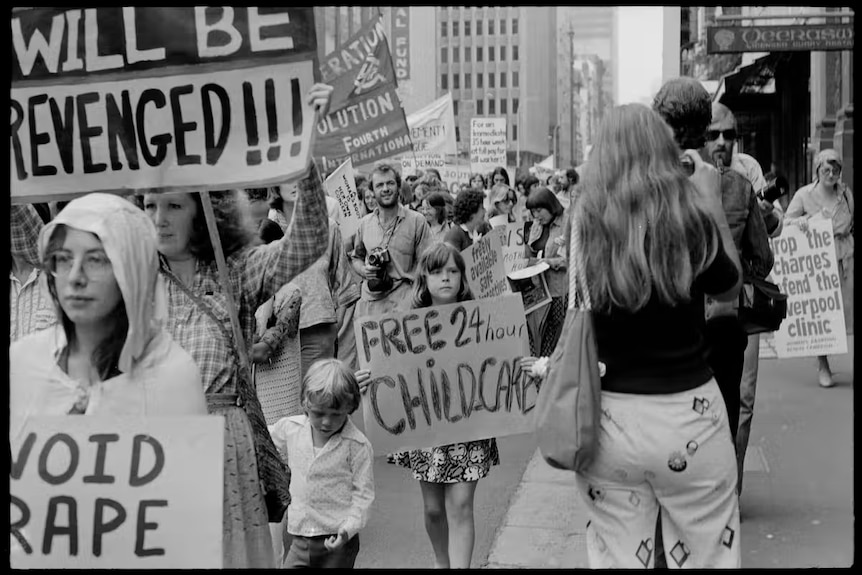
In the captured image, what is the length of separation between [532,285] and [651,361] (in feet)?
23.8

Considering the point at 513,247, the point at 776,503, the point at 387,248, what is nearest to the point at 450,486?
the point at 776,503

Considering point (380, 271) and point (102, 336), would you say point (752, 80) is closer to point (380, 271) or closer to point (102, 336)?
point (380, 271)

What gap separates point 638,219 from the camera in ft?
12.7

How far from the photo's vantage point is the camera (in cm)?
849

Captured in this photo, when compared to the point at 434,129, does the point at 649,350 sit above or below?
above

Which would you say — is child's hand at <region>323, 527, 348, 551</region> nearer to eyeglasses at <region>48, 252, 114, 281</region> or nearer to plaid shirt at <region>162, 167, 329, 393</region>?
plaid shirt at <region>162, 167, 329, 393</region>

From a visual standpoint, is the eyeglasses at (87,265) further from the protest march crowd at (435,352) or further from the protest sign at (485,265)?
the protest sign at (485,265)

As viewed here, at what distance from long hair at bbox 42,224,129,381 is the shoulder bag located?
128 cm

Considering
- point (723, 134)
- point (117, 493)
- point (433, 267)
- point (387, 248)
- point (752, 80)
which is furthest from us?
point (752, 80)

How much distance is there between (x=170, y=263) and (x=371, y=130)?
24.1 ft

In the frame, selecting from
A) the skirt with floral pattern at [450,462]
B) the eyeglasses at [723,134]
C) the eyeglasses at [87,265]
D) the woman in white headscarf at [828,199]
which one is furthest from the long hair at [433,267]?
the woman in white headscarf at [828,199]

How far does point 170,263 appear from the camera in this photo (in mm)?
4094

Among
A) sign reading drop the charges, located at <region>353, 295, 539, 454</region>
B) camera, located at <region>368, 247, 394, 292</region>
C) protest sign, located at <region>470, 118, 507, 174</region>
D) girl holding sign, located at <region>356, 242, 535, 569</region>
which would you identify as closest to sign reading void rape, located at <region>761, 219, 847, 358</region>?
camera, located at <region>368, 247, 394, 292</region>

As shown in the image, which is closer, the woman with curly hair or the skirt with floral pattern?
the skirt with floral pattern
